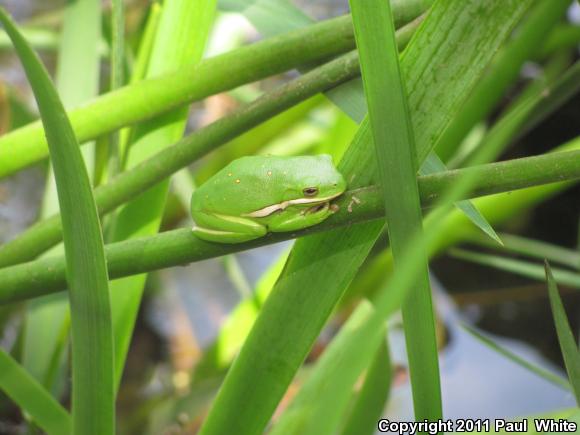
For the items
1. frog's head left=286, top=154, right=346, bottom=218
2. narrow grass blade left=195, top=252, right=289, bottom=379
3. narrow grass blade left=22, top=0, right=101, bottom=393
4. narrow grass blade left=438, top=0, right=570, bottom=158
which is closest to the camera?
frog's head left=286, top=154, right=346, bottom=218

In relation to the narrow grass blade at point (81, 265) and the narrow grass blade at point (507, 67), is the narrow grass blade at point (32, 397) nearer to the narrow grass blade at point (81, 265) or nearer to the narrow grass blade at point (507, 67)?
the narrow grass blade at point (81, 265)

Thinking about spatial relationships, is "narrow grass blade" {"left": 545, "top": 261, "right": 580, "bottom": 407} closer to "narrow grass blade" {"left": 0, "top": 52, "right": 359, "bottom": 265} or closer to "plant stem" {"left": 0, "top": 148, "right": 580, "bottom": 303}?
"plant stem" {"left": 0, "top": 148, "right": 580, "bottom": 303}

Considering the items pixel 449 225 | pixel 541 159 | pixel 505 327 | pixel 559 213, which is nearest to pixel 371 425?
pixel 541 159

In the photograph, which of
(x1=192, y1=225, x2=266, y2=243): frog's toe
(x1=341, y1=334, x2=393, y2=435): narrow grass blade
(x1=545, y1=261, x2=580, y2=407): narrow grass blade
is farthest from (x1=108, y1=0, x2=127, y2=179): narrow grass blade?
(x1=545, y1=261, x2=580, y2=407): narrow grass blade

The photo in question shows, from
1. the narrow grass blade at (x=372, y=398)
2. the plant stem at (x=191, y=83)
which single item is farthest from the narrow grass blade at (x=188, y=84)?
the narrow grass blade at (x=372, y=398)

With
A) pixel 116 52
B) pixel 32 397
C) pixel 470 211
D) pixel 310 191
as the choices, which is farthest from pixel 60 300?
pixel 470 211
